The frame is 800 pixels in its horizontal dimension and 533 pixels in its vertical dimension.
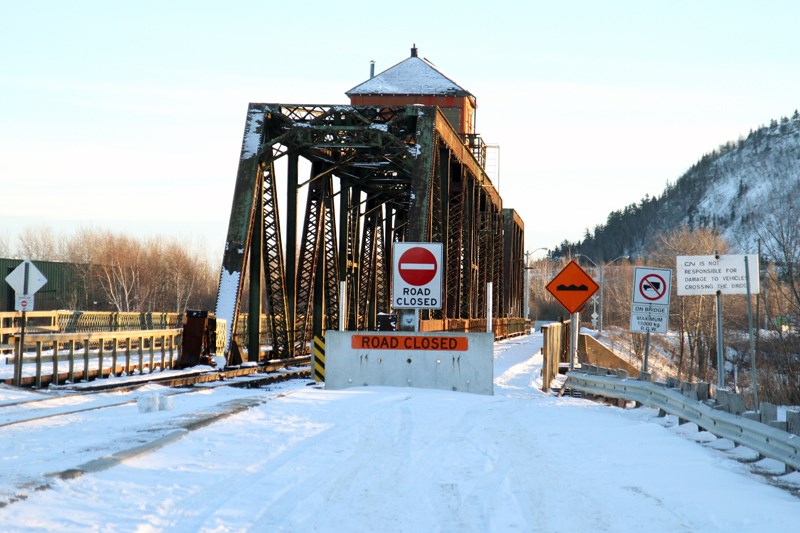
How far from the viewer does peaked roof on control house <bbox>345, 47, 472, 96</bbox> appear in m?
42.2

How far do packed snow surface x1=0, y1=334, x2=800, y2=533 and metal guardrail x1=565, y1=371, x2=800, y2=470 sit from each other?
10.0 inches

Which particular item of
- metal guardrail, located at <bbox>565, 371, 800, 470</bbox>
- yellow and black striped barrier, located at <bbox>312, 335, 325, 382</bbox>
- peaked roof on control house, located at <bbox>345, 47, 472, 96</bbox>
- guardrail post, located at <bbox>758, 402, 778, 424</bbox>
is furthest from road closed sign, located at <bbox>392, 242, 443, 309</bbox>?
peaked roof on control house, located at <bbox>345, 47, 472, 96</bbox>

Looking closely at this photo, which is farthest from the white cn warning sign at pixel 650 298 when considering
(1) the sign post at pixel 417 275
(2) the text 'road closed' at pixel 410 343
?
(1) the sign post at pixel 417 275

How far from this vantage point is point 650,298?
1830 cm

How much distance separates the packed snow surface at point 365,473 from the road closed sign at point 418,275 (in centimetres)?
385

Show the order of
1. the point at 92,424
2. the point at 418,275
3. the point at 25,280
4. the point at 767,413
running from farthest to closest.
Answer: the point at 25,280 < the point at 418,275 < the point at 92,424 < the point at 767,413

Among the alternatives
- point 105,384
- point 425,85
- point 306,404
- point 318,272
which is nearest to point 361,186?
point 318,272

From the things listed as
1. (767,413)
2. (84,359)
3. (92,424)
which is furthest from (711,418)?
(84,359)

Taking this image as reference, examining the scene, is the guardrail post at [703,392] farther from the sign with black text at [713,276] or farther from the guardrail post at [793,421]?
the sign with black text at [713,276]

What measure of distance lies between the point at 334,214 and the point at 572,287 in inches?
497

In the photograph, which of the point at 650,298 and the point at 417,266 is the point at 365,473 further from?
the point at 650,298

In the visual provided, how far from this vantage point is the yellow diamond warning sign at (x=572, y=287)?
1833cm

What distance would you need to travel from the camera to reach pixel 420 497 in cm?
720

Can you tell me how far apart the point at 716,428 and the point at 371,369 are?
24.8 ft
